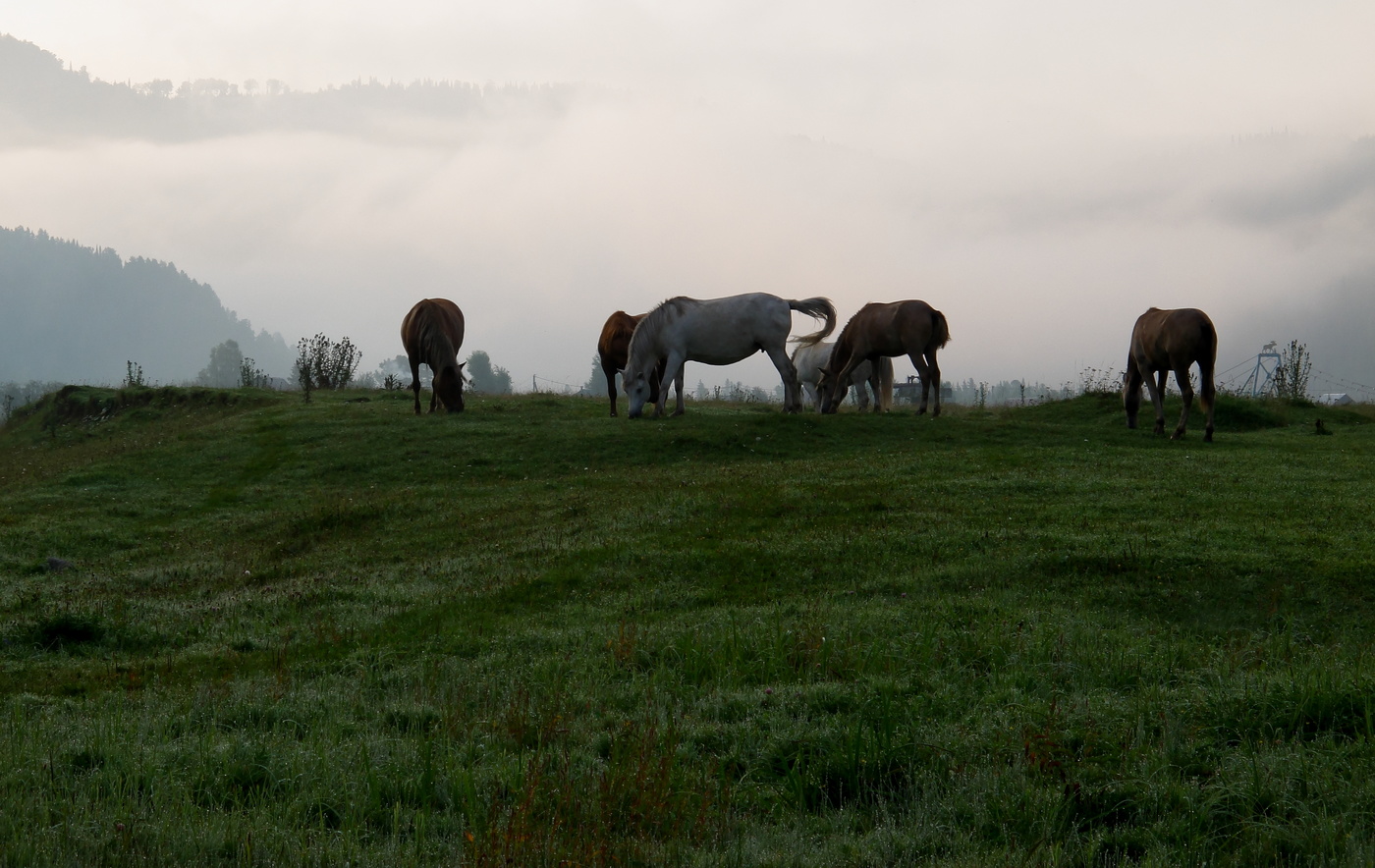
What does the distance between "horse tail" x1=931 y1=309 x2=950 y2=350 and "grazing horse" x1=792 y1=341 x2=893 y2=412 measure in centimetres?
294

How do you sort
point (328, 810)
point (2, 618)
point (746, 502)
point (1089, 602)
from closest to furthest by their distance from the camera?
point (328, 810), point (1089, 602), point (2, 618), point (746, 502)

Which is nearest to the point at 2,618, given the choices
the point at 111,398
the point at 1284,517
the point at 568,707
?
the point at 568,707

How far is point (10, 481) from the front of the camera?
20.8 metres

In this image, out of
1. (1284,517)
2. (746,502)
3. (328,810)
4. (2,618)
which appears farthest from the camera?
(746,502)

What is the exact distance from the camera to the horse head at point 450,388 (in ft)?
83.9

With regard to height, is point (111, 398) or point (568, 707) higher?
point (111, 398)

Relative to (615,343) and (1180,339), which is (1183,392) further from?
(615,343)

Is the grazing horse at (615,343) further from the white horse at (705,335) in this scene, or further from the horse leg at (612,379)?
the white horse at (705,335)

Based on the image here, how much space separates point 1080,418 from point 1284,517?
14548 mm

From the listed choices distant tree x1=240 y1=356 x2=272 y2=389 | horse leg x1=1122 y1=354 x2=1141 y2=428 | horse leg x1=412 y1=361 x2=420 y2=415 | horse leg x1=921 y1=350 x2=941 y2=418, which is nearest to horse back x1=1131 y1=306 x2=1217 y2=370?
horse leg x1=1122 y1=354 x2=1141 y2=428

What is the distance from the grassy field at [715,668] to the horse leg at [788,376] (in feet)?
20.4

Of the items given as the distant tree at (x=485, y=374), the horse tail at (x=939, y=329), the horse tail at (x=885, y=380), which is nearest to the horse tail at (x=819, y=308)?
the horse tail at (x=939, y=329)

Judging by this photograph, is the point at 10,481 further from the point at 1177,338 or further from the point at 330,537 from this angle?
the point at 1177,338

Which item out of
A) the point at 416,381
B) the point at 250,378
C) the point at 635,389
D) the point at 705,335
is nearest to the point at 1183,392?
the point at 705,335
